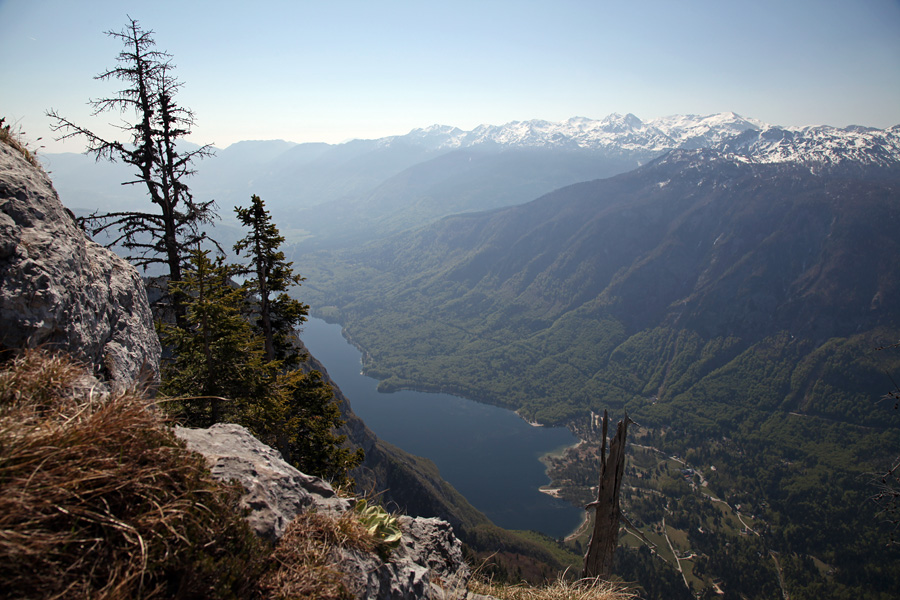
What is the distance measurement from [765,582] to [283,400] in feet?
423

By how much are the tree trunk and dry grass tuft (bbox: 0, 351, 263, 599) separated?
7177 millimetres

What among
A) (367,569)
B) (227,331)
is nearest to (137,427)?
(367,569)

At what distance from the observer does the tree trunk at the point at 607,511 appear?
9023 mm

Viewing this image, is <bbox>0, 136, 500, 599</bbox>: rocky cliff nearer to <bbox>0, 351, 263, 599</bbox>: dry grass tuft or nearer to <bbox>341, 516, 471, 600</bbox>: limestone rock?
<bbox>341, 516, 471, 600</bbox>: limestone rock

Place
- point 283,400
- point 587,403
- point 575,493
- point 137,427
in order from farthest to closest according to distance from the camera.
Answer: point 587,403 < point 575,493 < point 283,400 < point 137,427

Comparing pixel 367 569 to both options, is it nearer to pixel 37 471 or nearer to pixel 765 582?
pixel 37 471

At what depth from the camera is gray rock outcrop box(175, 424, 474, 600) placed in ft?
15.8

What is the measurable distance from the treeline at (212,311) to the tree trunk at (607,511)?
6905mm

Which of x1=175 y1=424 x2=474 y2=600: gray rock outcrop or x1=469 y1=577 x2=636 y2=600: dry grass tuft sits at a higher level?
x1=175 y1=424 x2=474 y2=600: gray rock outcrop

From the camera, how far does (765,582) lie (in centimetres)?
9831

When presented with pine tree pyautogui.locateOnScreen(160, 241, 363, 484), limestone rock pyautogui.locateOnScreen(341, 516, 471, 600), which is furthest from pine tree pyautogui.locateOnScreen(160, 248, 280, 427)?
limestone rock pyautogui.locateOnScreen(341, 516, 471, 600)

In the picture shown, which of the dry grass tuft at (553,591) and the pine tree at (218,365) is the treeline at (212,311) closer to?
the pine tree at (218,365)

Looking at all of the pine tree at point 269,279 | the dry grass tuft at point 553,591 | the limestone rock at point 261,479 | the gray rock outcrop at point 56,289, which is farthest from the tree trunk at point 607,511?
the pine tree at point 269,279

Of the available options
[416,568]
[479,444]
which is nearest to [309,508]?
[416,568]
